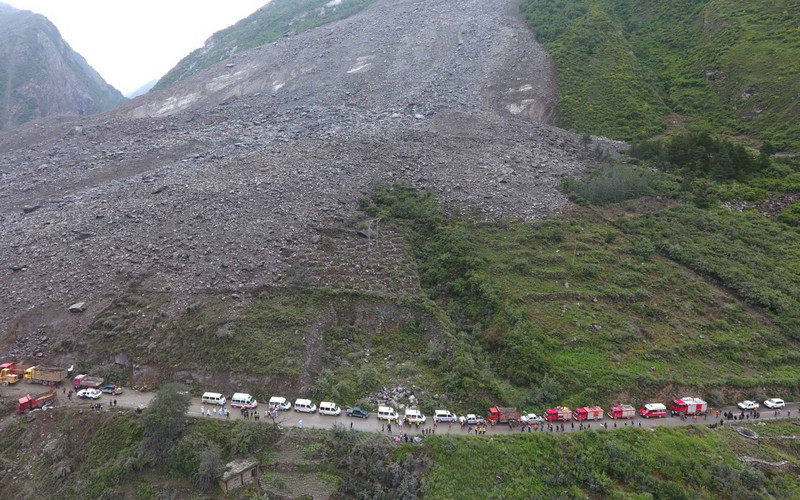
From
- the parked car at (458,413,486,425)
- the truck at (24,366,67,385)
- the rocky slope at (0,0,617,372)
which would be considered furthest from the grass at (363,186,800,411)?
the truck at (24,366,67,385)

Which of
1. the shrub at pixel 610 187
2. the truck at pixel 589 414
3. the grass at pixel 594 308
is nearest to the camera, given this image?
the truck at pixel 589 414

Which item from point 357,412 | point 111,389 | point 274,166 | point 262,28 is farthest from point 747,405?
point 262,28

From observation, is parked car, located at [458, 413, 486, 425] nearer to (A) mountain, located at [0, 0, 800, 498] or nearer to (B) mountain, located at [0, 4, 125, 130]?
(A) mountain, located at [0, 0, 800, 498]

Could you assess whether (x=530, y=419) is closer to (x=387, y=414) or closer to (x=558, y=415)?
(x=558, y=415)

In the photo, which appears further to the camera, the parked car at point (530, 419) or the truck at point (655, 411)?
the truck at point (655, 411)

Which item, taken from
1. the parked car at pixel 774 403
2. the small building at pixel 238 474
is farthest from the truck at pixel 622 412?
the small building at pixel 238 474

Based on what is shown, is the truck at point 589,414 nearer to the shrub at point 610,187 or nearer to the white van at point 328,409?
the white van at point 328,409

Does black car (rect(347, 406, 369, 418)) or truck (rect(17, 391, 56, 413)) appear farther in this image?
truck (rect(17, 391, 56, 413))

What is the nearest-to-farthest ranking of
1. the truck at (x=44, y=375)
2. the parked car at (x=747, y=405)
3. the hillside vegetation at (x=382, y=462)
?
the hillside vegetation at (x=382, y=462) < the parked car at (x=747, y=405) < the truck at (x=44, y=375)
